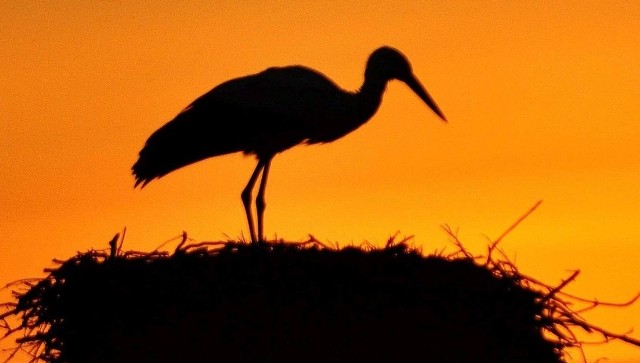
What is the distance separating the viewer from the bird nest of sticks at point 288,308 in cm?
630

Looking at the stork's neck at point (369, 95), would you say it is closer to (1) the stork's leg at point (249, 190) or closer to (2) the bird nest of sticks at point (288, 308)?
(1) the stork's leg at point (249, 190)

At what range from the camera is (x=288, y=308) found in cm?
639

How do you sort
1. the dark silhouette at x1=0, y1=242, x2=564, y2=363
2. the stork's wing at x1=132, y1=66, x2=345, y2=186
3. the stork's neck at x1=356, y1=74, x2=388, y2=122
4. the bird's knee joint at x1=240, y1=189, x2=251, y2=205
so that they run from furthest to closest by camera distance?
1. the bird's knee joint at x1=240, y1=189, x2=251, y2=205
2. the stork's neck at x1=356, y1=74, x2=388, y2=122
3. the stork's wing at x1=132, y1=66, x2=345, y2=186
4. the dark silhouette at x1=0, y1=242, x2=564, y2=363

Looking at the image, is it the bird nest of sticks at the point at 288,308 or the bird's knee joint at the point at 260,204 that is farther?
the bird's knee joint at the point at 260,204

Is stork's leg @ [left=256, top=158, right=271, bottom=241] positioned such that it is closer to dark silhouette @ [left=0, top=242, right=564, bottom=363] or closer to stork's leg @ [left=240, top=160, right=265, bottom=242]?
stork's leg @ [left=240, top=160, right=265, bottom=242]

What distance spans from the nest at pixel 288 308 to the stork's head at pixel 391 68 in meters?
3.50

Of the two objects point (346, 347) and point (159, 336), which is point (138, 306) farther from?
point (346, 347)

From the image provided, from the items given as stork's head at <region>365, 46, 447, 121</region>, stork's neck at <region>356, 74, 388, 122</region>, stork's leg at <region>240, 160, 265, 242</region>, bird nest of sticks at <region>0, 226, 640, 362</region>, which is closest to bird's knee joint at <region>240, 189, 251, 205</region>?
stork's leg at <region>240, 160, 265, 242</region>

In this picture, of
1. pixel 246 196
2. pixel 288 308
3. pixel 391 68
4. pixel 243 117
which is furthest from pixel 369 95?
pixel 288 308

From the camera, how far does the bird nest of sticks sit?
6.30 m

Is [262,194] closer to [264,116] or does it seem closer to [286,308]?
[264,116]

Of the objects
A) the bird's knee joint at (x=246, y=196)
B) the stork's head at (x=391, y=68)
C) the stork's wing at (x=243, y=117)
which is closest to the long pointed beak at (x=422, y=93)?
the stork's head at (x=391, y=68)

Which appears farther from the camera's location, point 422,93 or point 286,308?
point 422,93

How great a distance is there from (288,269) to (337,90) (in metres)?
3.78
